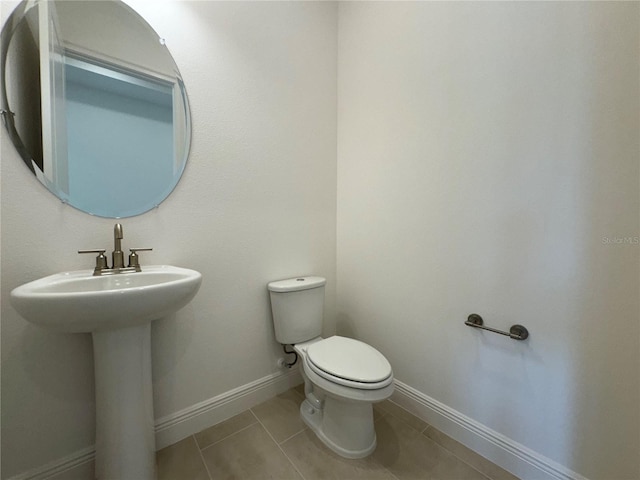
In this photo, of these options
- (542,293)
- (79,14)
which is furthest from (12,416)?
(542,293)

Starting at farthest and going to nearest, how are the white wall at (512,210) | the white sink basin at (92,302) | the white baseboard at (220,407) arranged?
the white baseboard at (220,407) < the white wall at (512,210) < the white sink basin at (92,302)

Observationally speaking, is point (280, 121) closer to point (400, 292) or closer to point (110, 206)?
point (110, 206)

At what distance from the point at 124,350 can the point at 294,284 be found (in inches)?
29.6

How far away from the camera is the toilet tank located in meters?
1.36

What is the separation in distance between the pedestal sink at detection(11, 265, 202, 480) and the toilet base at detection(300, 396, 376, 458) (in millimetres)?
701

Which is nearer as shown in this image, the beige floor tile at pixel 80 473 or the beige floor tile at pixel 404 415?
the beige floor tile at pixel 80 473

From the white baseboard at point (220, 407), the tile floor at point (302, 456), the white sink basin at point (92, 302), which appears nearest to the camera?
the white sink basin at point (92, 302)

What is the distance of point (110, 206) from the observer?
0.99 meters

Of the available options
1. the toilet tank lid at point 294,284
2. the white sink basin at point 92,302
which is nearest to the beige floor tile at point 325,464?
the toilet tank lid at point 294,284

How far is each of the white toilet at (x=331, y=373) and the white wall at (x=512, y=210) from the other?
37 cm

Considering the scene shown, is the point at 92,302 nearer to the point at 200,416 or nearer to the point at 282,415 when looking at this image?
the point at 200,416

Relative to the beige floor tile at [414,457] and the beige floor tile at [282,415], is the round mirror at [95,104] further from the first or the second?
the beige floor tile at [414,457]

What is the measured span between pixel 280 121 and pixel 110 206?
919 millimetres

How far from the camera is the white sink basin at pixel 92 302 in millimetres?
635
